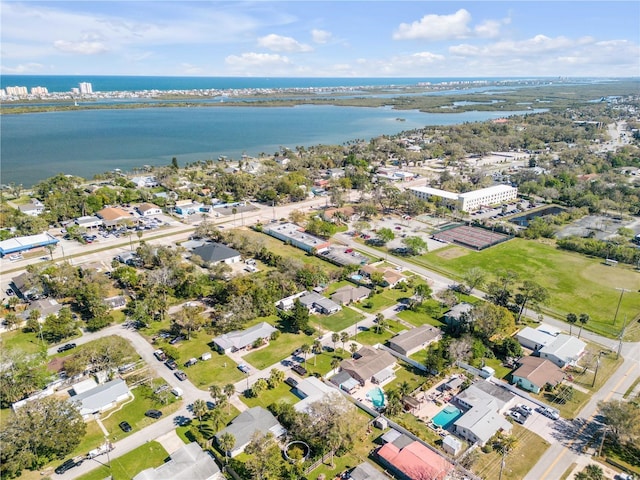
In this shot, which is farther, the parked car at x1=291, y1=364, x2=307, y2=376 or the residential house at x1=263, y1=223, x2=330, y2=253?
the residential house at x1=263, y1=223, x2=330, y2=253

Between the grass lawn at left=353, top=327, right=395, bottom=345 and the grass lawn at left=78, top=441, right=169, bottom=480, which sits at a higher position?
the grass lawn at left=78, top=441, right=169, bottom=480

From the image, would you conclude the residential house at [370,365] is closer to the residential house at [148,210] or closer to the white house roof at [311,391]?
the white house roof at [311,391]

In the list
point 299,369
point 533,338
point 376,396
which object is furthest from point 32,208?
point 533,338

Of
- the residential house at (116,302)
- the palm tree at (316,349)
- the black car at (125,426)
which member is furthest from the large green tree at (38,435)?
the residential house at (116,302)

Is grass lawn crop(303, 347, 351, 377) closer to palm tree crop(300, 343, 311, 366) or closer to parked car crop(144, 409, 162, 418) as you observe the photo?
palm tree crop(300, 343, 311, 366)

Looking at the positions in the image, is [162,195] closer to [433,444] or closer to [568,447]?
[433,444]

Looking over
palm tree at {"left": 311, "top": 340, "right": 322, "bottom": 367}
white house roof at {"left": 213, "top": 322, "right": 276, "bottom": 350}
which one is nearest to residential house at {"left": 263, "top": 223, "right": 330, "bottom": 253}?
white house roof at {"left": 213, "top": 322, "right": 276, "bottom": 350}
